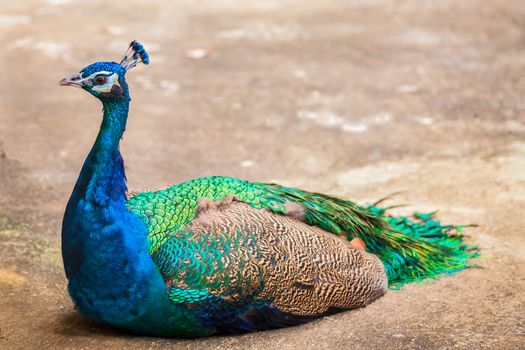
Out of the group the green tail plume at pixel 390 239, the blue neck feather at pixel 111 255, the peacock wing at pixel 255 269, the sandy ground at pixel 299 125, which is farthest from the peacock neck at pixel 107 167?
the green tail plume at pixel 390 239

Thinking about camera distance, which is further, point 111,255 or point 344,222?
point 344,222

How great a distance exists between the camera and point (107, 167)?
3463mm

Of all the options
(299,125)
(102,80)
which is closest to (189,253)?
(102,80)

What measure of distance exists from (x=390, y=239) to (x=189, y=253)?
1.19m

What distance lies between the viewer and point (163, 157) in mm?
5902

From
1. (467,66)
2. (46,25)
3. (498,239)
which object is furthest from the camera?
(46,25)

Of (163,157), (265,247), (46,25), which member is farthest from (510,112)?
(46,25)

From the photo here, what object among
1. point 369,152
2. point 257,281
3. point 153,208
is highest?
point 153,208

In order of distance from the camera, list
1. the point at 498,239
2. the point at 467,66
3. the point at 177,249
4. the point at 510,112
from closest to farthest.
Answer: the point at 177,249 → the point at 498,239 → the point at 510,112 → the point at 467,66

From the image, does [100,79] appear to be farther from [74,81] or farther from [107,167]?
[107,167]

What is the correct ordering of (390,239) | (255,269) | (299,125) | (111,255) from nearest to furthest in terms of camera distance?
1. (111,255)
2. (255,269)
3. (390,239)
4. (299,125)

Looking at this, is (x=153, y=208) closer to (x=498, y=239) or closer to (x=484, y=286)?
(x=484, y=286)

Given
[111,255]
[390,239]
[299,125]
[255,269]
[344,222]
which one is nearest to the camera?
[111,255]

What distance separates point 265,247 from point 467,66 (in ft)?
15.7
